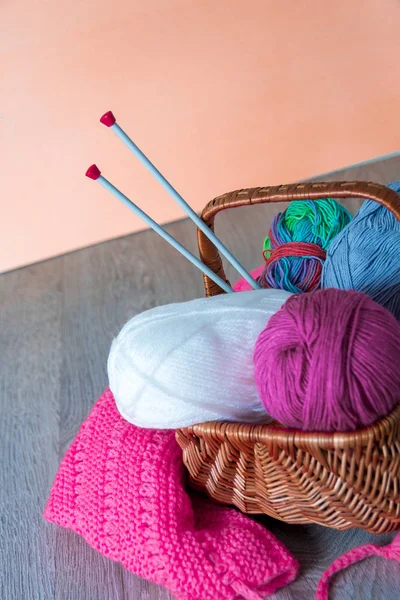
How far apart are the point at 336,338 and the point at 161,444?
1.01 feet

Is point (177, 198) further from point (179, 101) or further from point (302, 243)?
point (179, 101)

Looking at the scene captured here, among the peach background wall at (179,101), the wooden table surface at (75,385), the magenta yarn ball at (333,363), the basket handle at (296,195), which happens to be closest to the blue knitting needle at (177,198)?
the basket handle at (296,195)

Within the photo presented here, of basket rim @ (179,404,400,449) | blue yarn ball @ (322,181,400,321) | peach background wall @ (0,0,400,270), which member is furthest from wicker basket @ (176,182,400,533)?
peach background wall @ (0,0,400,270)

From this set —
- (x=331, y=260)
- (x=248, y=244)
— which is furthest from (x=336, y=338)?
(x=248, y=244)

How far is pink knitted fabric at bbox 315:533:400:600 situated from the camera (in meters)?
0.68

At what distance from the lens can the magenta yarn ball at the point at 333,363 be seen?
22.3 inches

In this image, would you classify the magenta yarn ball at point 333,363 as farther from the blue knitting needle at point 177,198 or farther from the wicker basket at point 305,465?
the blue knitting needle at point 177,198

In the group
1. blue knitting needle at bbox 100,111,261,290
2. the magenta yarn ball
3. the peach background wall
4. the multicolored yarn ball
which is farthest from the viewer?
the peach background wall

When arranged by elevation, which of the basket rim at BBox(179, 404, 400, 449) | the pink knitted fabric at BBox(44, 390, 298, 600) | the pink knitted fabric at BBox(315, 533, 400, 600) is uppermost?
the basket rim at BBox(179, 404, 400, 449)

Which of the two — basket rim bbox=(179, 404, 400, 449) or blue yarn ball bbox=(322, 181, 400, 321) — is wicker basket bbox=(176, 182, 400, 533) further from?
blue yarn ball bbox=(322, 181, 400, 321)

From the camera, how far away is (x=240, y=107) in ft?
5.41

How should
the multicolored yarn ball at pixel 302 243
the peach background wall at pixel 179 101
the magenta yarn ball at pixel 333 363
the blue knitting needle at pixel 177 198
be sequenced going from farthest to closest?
the peach background wall at pixel 179 101 → the multicolored yarn ball at pixel 302 243 → the blue knitting needle at pixel 177 198 → the magenta yarn ball at pixel 333 363

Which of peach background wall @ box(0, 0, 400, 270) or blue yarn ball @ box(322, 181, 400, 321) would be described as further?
peach background wall @ box(0, 0, 400, 270)

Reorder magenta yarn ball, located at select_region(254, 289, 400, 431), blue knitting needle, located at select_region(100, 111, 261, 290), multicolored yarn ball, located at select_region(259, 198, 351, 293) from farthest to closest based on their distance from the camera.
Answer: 1. multicolored yarn ball, located at select_region(259, 198, 351, 293)
2. blue knitting needle, located at select_region(100, 111, 261, 290)
3. magenta yarn ball, located at select_region(254, 289, 400, 431)
